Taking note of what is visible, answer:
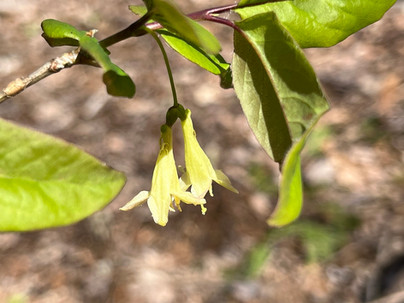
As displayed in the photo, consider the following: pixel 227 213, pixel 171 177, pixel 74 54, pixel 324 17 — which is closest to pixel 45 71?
pixel 74 54

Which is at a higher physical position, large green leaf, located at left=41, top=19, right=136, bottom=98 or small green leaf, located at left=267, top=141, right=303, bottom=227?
large green leaf, located at left=41, top=19, right=136, bottom=98

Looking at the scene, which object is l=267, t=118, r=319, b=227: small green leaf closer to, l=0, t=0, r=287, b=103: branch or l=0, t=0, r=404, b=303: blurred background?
l=0, t=0, r=287, b=103: branch

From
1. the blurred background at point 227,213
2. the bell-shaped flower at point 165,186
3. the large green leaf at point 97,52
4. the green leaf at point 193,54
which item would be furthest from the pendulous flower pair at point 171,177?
the blurred background at point 227,213

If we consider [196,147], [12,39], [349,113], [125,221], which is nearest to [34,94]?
[12,39]

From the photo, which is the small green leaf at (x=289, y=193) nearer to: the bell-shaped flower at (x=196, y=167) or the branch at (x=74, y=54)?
the branch at (x=74, y=54)

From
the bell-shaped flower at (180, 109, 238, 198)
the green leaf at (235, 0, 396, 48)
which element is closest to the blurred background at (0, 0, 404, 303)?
the bell-shaped flower at (180, 109, 238, 198)
